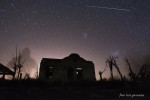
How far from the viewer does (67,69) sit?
3253 centimetres

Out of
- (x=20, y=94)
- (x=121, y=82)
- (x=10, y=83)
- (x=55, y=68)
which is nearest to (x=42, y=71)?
(x=55, y=68)

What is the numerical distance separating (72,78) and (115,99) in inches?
733

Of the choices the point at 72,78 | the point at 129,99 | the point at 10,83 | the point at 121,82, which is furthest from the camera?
the point at 72,78

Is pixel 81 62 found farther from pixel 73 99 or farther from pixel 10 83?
pixel 73 99

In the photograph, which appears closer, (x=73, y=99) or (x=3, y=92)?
(x=73, y=99)

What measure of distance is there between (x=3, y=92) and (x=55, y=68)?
1753 cm

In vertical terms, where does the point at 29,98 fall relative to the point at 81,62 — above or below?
below

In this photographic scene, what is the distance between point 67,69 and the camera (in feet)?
107

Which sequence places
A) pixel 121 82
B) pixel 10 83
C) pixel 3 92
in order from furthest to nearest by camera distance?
pixel 121 82, pixel 10 83, pixel 3 92

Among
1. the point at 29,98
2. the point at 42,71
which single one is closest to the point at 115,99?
the point at 29,98

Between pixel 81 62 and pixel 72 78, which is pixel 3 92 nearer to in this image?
pixel 72 78

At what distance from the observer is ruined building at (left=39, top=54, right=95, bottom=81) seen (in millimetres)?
31906

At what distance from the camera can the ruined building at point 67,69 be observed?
31.9 m

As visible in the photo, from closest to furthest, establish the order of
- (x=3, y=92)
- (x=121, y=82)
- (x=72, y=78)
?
1. (x=3, y=92)
2. (x=121, y=82)
3. (x=72, y=78)
